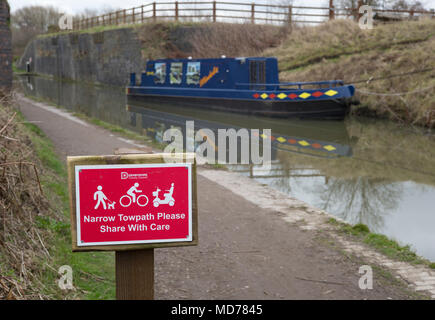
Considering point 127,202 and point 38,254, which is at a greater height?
point 127,202

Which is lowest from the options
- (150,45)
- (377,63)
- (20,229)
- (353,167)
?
(353,167)

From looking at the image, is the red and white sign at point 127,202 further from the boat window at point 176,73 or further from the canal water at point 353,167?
the boat window at point 176,73

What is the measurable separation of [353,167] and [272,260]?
6544 millimetres

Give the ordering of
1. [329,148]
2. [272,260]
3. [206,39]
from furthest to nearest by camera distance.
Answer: [206,39], [329,148], [272,260]

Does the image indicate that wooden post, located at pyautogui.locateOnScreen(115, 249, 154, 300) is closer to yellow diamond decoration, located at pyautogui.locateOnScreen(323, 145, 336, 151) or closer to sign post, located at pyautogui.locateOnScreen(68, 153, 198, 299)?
sign post, located at pyautogui.locateOnScreen(68, 153, 198, 299)

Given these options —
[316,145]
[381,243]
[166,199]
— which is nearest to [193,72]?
[316,145]

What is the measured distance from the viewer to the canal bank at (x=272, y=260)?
166 inches

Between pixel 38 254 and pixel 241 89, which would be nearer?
pixel 38 254

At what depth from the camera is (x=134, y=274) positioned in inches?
97.8

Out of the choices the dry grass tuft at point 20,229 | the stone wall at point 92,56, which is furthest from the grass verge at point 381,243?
the stone wall at point 92,56

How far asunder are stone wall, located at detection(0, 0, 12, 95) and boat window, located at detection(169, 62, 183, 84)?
14447 millimetres

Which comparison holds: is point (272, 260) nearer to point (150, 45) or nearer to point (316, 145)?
point (316, 145)

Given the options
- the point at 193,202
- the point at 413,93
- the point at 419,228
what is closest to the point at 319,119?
the point at 413,93

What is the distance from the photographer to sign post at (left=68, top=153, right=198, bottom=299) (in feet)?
7.89
